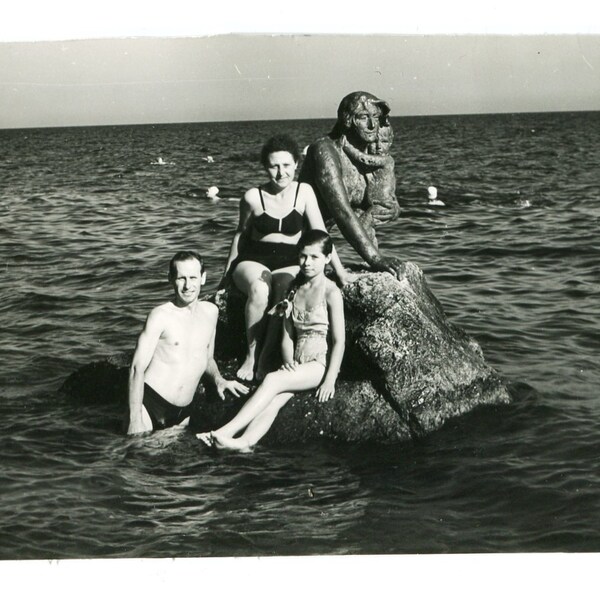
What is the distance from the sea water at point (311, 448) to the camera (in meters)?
5.64

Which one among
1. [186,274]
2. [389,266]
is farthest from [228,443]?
[389,266]

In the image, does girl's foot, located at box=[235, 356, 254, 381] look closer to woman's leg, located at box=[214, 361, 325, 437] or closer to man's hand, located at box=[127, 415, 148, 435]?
woman's leg, located at box=[214, 361, 325, 437]

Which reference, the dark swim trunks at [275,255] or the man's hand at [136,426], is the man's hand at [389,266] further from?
the man's hand at [136,426]

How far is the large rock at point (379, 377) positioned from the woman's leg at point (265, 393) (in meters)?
0.37

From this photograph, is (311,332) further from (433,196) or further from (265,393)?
(433,196)

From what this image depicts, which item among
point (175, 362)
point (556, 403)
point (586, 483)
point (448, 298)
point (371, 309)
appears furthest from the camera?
point (448, 298)

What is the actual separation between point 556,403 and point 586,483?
5.31 ft

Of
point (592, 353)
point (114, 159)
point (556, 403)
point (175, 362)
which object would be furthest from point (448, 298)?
point (114, 159)

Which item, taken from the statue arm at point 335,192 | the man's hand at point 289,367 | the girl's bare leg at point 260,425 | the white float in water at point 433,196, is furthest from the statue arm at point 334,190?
the white float in water at point 433,196

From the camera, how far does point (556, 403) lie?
25.8 feet

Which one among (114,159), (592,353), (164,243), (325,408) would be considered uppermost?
(114,159)

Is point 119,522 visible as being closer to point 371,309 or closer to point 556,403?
point 371,309

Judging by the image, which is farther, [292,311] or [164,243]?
[164,243]

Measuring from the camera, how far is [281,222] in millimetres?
6902
